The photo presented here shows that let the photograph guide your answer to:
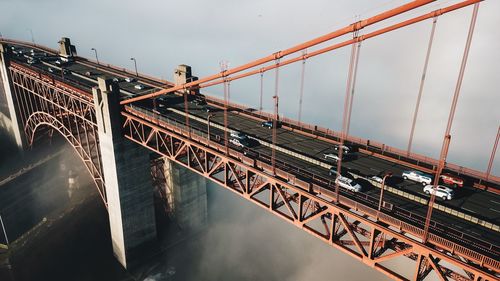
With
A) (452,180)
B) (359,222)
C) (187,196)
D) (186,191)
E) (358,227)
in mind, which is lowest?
(187,196)

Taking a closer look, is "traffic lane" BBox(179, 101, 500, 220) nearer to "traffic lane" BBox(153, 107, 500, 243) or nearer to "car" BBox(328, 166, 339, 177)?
"traffic lane" BBox(153, 107, 500, 243)

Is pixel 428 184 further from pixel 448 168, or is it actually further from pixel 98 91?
pixel 98 91

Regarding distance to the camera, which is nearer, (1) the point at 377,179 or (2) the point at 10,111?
(1) the point at 377,179

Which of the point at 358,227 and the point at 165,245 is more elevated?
the point at 358,227

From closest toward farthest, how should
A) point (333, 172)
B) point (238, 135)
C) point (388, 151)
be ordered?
point (333, 172)
point (388, 151)
point (238, 135)

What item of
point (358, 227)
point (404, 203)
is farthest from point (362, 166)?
point (358, 227)

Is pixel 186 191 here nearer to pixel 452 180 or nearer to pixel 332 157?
pixel 332 157

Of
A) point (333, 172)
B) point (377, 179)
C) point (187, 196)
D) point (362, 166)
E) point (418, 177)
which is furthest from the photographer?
point (187, 196)
